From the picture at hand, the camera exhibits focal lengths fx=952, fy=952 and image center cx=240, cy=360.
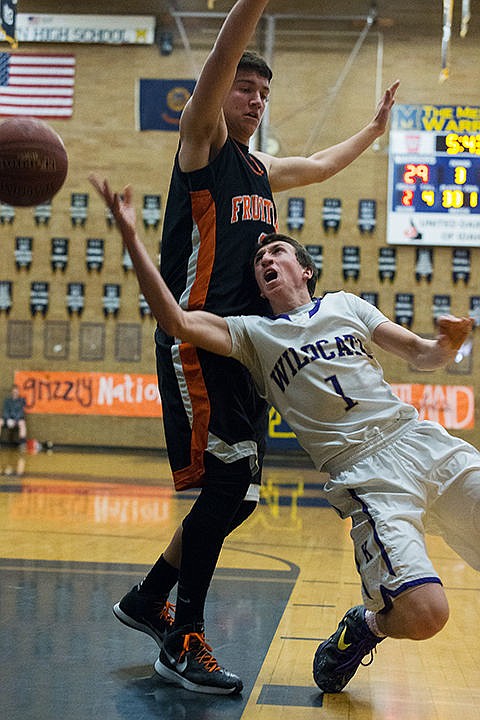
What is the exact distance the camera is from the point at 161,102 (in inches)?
619

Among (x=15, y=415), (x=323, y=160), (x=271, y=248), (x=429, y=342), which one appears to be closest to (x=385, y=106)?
(x=323, y=160)

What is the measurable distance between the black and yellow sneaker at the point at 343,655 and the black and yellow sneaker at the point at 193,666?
295 millimetres

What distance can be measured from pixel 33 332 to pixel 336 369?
1337 centimetres

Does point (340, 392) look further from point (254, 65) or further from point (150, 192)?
point (150, 192)

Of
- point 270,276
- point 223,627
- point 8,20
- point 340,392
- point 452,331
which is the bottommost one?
point 223,627

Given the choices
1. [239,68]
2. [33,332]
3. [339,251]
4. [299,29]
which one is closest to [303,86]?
[299,29]

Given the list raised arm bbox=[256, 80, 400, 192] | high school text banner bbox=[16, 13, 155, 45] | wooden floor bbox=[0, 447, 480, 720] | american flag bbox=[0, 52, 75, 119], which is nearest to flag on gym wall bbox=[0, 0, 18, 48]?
→ wooden floor bbox=[0, 447, 480, 720]

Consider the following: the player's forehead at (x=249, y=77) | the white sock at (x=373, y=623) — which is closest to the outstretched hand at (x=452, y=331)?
the white sock at (x=373, y=623)

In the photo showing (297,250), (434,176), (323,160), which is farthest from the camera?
(434,176)

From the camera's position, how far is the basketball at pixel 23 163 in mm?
3650

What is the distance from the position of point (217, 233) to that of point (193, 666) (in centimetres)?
151

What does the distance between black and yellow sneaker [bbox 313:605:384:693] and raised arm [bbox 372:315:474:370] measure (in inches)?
34.8

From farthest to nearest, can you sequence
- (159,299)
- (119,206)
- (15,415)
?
(15,415)
(159,299)
(119,206)

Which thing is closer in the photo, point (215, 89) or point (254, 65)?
point (215, 89)
